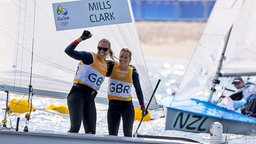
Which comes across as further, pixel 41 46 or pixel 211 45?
pixel 211 45

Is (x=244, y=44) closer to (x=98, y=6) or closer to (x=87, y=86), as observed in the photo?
(x=98, y=6)

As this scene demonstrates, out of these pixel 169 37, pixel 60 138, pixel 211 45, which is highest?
pixel 169 37

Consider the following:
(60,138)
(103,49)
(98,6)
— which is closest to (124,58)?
(103,49)

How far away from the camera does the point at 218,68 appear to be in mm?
12445

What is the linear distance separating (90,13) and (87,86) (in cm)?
74

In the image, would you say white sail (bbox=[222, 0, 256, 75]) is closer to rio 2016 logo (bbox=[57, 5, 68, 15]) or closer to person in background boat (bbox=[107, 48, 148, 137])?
person in background boat (bbox=[107, 48, 148, 137])

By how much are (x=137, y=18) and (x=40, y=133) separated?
38.3m

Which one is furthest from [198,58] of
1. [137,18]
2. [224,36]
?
[137,18]

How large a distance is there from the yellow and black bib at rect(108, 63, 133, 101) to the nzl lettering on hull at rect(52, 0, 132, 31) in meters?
0.47

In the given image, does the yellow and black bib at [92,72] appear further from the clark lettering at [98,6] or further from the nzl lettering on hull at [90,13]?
the clark lettering at [98,6]

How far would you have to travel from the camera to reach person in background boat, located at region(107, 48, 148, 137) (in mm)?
8250

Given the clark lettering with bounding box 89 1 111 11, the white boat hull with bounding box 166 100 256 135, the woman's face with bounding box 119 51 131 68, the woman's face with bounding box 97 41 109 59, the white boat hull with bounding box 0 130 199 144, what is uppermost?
the clark lettering with bounding box 89 1 111 11

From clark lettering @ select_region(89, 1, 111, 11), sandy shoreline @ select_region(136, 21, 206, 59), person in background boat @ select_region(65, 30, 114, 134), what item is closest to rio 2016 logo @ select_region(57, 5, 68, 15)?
clark lettering @ select_region(89, 1, 111, 11)

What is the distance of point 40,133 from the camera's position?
7703 millimetres
